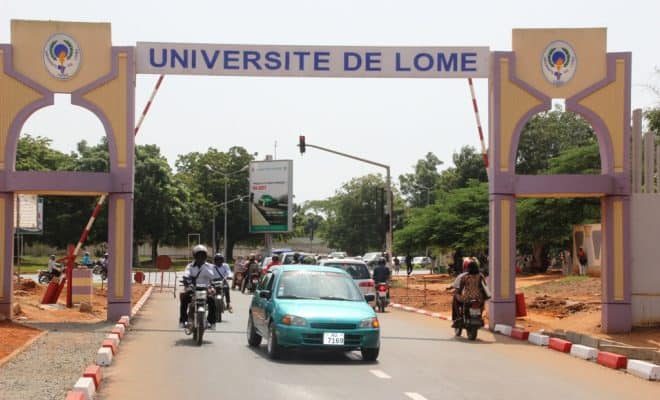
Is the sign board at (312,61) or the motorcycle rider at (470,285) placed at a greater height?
the sign board at (312,61)

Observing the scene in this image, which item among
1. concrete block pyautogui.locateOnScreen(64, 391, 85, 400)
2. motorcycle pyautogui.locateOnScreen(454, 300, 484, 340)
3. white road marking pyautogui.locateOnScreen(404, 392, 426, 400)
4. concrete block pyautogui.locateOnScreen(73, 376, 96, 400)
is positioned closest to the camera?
concrete block pyautogui.locateOnScreen(64, 391, 85, 400)

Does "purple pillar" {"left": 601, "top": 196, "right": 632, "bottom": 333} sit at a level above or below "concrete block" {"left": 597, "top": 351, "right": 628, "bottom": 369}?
above

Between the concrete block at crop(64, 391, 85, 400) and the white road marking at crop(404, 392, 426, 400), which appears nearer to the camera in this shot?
the concrete block at crop(64, 391, 85, 400)

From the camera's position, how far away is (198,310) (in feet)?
56.6

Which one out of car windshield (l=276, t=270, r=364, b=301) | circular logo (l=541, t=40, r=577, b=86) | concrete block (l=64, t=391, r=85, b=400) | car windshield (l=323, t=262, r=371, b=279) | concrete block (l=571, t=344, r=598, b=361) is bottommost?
concrete block (l=571, t=344, r=598, b=361)

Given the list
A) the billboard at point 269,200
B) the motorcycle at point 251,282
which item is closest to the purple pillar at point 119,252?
the motorcycle at point 251,282

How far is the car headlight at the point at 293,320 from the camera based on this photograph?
14789 millimetres

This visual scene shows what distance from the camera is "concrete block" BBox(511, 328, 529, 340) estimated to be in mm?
20408

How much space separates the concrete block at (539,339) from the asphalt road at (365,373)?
0.45 m

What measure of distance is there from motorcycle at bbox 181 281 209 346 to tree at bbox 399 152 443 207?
11230cm

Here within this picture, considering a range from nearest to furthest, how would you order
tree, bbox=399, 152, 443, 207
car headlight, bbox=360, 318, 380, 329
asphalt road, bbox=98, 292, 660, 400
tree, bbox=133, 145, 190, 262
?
asphalt road, bbox=98, 292, 660, 400 < car headlight, bbox=360, 318, 380, 329 < tree, bbox=133, 145, 190, 262 < tree, bbox=399, 152, 443, 207

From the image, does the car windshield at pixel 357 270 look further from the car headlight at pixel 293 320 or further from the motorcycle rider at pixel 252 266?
the car headlight at pixel 293 320

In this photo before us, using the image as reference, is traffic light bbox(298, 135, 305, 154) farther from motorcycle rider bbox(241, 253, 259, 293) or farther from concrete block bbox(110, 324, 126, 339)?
concrete block bbox(110, 324, 126, 339)

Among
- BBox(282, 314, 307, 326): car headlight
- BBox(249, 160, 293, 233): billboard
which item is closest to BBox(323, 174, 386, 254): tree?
BBox(249, 160, 293, 233): billboard
